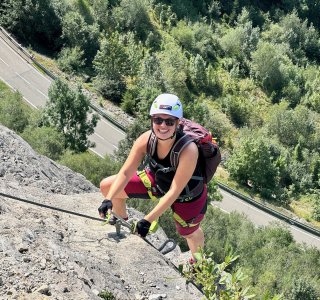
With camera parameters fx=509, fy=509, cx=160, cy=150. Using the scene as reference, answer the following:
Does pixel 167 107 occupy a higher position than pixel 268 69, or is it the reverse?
pixel 268 69

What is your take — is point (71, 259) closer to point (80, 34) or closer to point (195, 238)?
point (195, 238)


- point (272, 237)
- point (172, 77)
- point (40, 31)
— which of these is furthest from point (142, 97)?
point (272, 237)

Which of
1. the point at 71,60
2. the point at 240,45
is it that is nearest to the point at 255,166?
the point at 71,60

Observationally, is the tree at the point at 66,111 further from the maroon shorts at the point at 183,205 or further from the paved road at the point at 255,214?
the maroon shorts at the point at 183,205

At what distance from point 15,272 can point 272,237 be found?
2809cm

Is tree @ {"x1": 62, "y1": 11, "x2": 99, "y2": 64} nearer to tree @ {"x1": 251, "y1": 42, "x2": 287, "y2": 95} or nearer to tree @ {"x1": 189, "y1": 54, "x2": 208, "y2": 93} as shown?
tree @ {"x1": 189, "y1": 54, "x2": 208, "y2": 93}

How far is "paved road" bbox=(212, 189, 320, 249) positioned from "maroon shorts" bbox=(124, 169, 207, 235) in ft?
114

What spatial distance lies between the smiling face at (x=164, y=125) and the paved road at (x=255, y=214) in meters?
36.5

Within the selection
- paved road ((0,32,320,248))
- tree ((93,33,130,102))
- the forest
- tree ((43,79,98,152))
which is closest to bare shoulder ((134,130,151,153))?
the forest

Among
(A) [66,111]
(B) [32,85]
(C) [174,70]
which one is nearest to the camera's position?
(A) [66,111]

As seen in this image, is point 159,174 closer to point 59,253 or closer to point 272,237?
point 59,253

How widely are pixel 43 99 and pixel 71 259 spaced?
43439 mm

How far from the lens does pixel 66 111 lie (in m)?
39.8

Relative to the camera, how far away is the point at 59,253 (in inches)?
306
